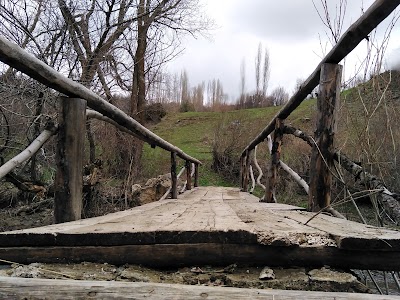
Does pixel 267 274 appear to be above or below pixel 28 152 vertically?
below

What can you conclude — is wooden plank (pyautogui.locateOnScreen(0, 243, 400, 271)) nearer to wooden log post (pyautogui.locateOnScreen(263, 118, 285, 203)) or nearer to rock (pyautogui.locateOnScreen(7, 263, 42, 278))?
rock (pyautogui.locateOnScreen(7, 263, 42, 278))

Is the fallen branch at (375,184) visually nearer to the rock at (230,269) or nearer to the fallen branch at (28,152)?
the rock at (230,269)

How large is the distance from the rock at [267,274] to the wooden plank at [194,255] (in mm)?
45

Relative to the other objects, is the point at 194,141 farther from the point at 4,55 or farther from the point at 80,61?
the point at 4,55

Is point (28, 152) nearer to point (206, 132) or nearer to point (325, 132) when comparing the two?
point (325, 132)

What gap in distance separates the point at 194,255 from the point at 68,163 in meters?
0.81

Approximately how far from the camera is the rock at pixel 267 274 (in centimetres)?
97

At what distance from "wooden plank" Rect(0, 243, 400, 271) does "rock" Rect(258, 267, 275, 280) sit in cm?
5

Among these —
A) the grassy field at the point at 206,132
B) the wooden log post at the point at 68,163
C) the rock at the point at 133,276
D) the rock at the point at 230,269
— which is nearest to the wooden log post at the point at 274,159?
the wooden log post at the point at 68,163

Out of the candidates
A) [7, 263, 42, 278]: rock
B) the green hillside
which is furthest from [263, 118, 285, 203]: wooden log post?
[7, 263, 42, 278]: rock

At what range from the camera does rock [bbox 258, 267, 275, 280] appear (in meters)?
0.97

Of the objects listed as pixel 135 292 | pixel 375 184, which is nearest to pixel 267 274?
pixel 135 292

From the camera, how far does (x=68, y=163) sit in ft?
5.23

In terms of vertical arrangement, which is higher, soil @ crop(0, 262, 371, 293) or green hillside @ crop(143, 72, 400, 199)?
green hillside @ crop(143, 72, 400, 199)
